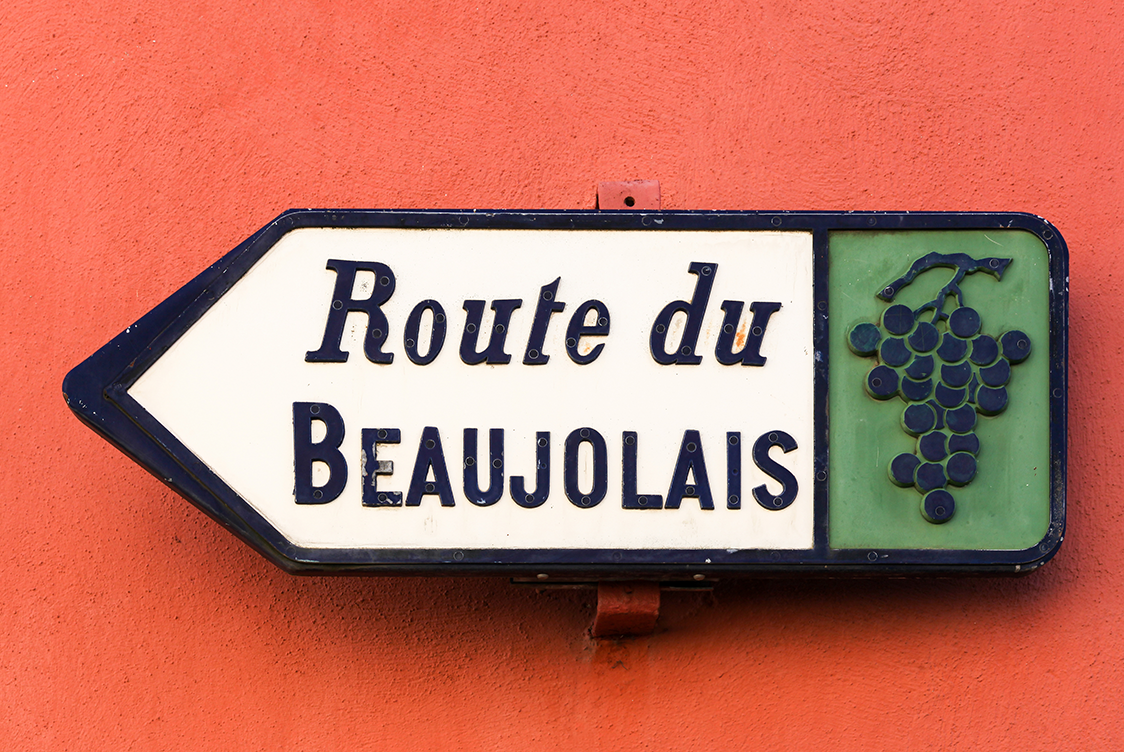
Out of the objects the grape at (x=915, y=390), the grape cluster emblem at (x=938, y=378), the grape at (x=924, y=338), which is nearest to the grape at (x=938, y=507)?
the grape cluster emblem at (x=938, y=378)

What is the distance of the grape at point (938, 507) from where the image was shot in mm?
2844

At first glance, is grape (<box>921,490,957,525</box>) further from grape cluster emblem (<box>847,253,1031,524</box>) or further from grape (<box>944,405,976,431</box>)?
grape (<box>944,405,976,431</box>)

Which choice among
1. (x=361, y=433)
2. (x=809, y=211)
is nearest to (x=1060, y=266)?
(x=809, y=211)

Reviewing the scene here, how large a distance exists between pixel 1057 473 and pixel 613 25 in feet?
4.98

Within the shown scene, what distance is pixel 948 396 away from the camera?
2.88 meters

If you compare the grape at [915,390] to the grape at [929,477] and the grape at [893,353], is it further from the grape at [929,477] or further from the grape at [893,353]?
the grape at [929,477]

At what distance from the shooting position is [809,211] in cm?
295

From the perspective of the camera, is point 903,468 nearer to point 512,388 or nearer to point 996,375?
point 996,375

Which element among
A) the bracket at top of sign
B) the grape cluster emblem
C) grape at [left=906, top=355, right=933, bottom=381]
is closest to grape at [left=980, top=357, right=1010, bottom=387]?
the grape cluster emblem

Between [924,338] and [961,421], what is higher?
[924,338]

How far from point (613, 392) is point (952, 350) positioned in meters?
0.76

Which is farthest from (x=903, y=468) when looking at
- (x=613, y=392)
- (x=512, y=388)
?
(x=512, y=388)

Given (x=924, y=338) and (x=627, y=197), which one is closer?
(x=924, y=338)

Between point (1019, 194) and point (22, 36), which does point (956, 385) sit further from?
point (22, 36)
